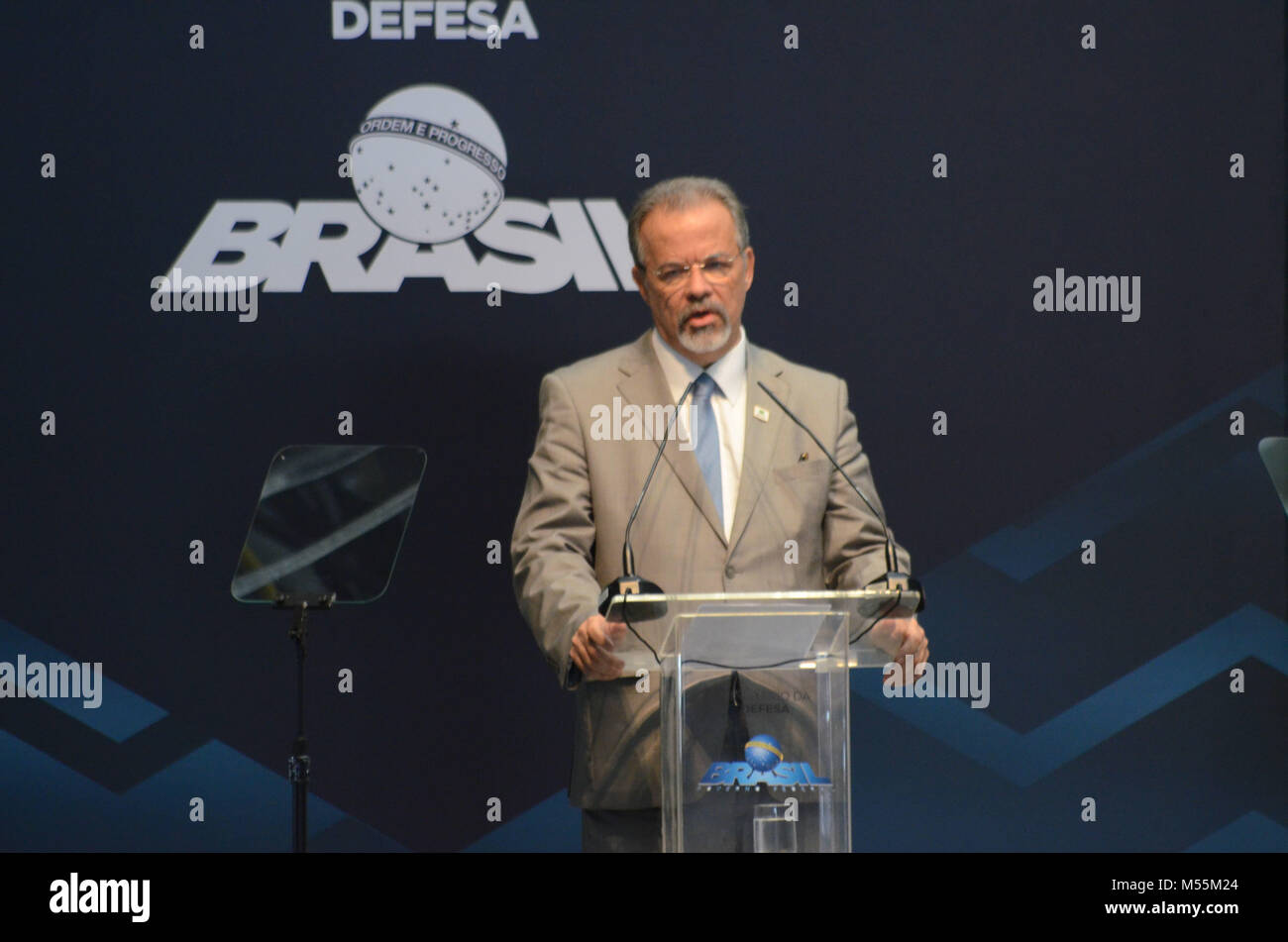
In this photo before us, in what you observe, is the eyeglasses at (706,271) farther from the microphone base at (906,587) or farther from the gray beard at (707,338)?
the microphone base at (906,587)

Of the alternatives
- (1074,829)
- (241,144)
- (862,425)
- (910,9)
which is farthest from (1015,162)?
(241,144)

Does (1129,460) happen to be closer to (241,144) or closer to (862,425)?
(862,425)

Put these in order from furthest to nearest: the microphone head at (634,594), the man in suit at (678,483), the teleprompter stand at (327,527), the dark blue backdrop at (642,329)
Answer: the dark blue backdrop at (642,329), the teleprompter stand at (327,527), the man in suit at (678,483), the microphone head at (634,594)

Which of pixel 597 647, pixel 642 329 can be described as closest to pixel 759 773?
pixel 597 647

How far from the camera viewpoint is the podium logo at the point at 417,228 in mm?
4113

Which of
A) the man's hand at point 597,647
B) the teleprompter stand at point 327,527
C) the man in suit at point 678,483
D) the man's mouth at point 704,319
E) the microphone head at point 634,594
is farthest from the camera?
the teleprompter stand at point 327,527

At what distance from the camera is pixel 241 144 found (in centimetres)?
412

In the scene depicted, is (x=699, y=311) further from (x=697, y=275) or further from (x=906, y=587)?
(x=906, y=587)

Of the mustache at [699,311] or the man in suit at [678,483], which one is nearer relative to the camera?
the man in suit at [678,483]

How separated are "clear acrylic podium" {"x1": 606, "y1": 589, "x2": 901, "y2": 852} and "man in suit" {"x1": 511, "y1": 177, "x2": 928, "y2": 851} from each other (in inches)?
20.3

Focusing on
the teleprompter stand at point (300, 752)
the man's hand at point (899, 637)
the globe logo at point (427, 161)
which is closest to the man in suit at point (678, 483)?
the man's hand at point (899, 637)

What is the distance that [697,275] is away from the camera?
3.38 metres

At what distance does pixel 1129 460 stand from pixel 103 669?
286 cm

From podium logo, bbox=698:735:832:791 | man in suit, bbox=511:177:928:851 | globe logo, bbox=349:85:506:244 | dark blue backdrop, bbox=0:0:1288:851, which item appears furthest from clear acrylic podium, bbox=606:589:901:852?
globe logo, bbox=349:85:506:244
